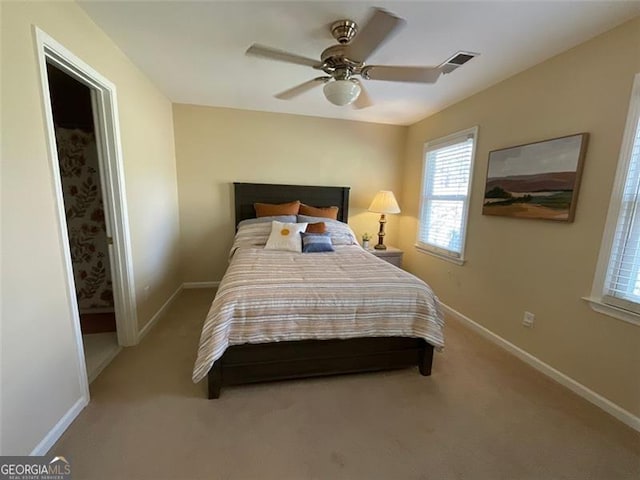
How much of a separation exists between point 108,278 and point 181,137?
186cm

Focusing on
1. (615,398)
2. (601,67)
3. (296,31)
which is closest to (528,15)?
(601,67)

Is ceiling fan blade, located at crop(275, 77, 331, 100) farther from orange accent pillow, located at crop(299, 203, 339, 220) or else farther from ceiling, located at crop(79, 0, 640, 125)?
orange accent pillow, located at crop(299, 203, 339, 220)

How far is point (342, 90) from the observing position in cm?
193

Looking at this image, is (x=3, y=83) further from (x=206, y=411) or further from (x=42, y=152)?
(x=206, y=411)

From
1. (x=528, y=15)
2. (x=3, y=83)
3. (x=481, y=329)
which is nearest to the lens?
(x=3, y=83)

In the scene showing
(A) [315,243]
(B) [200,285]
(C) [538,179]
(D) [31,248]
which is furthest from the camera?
(B) [200,285]

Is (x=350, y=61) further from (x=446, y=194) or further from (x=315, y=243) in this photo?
(x=446, y=194)

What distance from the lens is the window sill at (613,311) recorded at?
1675 mm

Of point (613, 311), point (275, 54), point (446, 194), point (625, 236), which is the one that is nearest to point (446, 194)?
point (446, 194)

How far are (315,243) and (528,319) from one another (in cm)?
201

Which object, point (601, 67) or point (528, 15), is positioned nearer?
point (528, 15)

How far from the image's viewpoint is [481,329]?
2773mm

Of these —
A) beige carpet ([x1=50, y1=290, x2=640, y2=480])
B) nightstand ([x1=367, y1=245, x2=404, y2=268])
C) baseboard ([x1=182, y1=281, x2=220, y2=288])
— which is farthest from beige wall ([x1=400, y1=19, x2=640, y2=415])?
baseboard ([x1=182, y1=281, x2=220, y2=288])

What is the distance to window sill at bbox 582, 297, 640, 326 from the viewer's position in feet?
5.49
